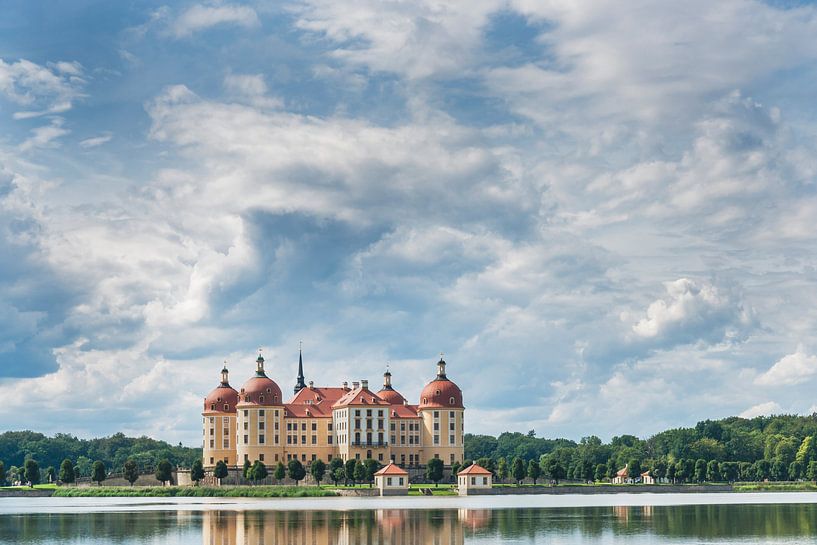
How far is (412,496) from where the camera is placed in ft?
304

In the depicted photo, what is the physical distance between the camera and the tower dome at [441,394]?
122 m

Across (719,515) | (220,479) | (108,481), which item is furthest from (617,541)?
(108,481)

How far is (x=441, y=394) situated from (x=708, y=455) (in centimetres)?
3173

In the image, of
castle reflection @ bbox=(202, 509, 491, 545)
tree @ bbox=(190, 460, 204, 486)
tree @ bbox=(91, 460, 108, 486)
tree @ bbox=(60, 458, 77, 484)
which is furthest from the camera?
tree @ bbox=(60, 458, 77, 484)

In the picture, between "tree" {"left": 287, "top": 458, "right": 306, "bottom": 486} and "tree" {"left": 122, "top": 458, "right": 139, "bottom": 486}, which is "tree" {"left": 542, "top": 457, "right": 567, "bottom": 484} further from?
"tree" {"left": 122, "top": 458, "right": 139, "bottom": 486}

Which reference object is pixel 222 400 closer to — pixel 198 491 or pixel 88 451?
pixel 198 491

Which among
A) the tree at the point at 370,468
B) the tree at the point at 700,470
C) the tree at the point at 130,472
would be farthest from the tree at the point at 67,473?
the tree at the point at 700,470

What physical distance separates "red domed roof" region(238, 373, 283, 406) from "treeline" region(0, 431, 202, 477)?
31.5 meters

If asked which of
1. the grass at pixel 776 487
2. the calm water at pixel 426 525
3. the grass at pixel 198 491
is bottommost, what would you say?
the grass at pixel 776 487

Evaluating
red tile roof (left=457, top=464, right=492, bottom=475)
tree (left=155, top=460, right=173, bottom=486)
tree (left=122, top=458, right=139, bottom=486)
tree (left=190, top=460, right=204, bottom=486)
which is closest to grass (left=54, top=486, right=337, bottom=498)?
tree (left=122, top=458, right=139, bottom=486)

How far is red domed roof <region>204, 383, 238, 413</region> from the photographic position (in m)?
123

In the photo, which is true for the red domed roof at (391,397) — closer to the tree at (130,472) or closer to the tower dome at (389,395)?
the tower dome at (389,395)

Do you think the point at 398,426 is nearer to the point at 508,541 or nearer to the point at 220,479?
the point at 220,479

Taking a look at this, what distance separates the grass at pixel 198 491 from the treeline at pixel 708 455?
20.0m
